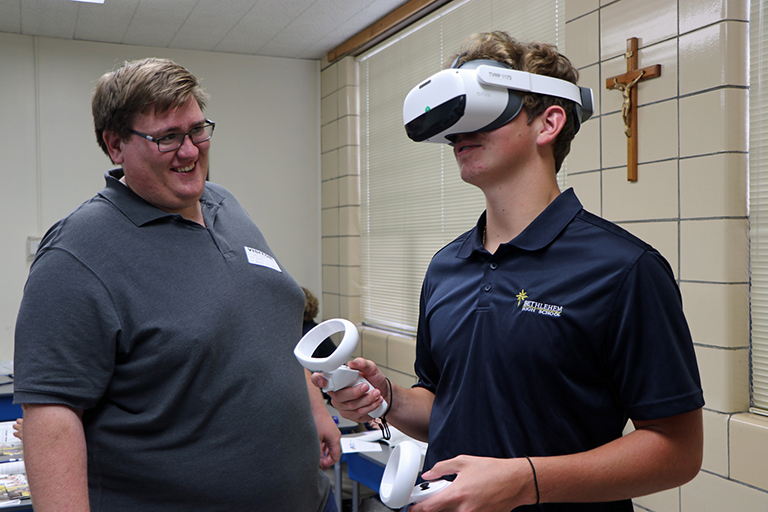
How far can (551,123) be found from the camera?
0.98 m

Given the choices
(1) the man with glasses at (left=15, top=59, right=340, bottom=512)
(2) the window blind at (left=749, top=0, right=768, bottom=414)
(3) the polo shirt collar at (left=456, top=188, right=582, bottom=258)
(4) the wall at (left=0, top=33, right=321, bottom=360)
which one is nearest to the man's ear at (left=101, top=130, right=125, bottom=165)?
(1) the man with glasses at (left=15, top=59, right=340, bottom=512)

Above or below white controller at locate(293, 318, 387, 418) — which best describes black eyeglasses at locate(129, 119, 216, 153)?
above

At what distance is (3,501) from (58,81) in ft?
10.8

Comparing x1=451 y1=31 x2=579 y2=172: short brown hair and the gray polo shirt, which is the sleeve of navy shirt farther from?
the gray polo shirt

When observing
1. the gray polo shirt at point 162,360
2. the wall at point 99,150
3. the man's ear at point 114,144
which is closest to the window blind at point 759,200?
the gray polo shirt at point 162,360

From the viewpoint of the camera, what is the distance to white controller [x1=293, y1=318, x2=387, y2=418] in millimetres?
930

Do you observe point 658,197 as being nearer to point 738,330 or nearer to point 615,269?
point 738,330

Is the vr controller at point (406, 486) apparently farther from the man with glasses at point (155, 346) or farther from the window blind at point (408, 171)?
the window blind at point (408, 171)

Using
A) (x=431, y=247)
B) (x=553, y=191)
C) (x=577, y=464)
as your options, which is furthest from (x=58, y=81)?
(x=577, y=464)

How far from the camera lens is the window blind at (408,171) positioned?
127 inches

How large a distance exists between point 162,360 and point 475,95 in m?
0.77

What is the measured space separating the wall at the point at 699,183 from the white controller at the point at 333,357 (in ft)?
4.86

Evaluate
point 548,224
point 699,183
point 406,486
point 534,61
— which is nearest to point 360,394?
point 406,486

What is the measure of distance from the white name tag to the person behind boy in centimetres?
Answer: 50
